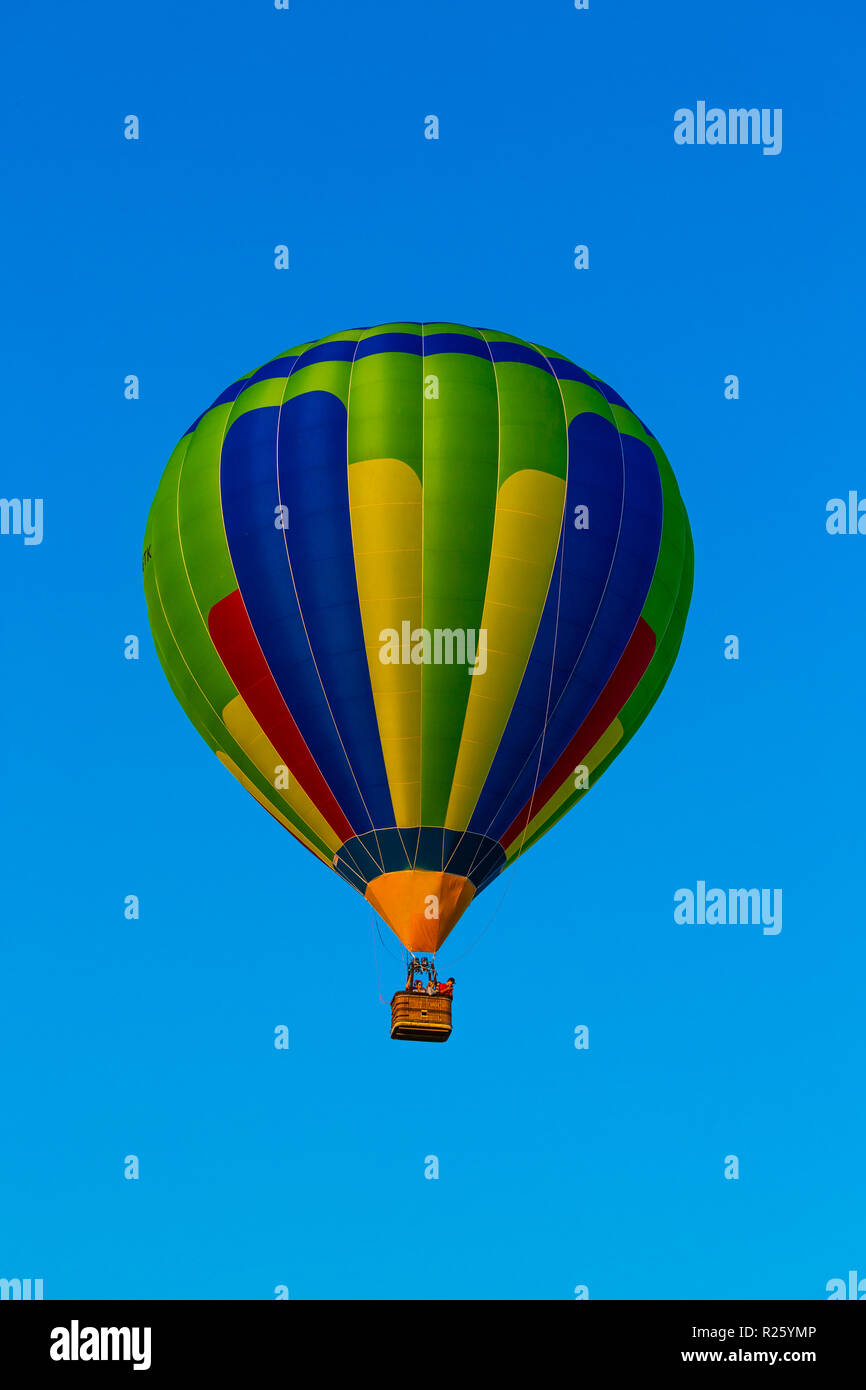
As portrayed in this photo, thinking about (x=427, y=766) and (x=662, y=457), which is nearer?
(x=427, y=766)

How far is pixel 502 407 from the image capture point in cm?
3812

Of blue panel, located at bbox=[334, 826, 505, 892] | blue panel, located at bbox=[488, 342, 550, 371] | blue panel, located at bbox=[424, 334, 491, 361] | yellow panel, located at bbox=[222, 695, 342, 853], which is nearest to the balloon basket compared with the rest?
blue panel, located at bbox=[334, 826, 505, 892]

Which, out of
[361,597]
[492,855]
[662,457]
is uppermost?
[662,457]

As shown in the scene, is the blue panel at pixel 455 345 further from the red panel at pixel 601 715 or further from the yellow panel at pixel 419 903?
the yellow panel at pixel 419 903

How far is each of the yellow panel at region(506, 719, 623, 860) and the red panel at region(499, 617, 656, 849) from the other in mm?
91

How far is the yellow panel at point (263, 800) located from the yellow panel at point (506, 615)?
212 cm

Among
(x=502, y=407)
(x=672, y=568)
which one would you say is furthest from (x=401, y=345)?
(x=672, y=568)

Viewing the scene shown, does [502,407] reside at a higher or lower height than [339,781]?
higher

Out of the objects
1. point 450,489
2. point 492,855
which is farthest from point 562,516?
point 492,855

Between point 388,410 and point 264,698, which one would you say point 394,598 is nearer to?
point 264,698

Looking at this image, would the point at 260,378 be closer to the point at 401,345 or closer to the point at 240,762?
the point at 401,345

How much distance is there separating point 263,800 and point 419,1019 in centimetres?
444

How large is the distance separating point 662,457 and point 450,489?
12.3ft

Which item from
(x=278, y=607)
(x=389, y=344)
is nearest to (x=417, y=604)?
(x=278, y=607)
